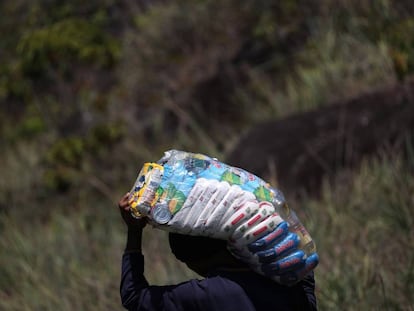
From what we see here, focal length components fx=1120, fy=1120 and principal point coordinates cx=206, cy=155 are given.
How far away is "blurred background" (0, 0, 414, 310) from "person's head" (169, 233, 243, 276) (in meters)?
1.64

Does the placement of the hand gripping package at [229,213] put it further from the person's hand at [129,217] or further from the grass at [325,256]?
the grass at [325,256]

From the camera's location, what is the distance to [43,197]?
12305 millimetres

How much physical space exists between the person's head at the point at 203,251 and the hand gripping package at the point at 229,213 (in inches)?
4.1

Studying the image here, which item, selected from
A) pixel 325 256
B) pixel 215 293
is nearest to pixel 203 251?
pixel 215 293

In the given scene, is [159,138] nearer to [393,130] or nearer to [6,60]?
[393,130]

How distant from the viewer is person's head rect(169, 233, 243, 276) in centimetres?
368

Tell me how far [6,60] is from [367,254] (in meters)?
11.5

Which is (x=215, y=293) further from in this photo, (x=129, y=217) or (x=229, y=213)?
(x=129, y=217)

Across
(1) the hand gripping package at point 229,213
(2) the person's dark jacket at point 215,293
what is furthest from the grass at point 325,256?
(1) the hand gripping package at point 229,213

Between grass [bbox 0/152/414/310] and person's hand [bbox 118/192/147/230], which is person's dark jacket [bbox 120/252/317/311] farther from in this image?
grass [bbox 0/152/414/310]

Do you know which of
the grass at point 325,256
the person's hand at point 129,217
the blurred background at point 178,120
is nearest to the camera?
the person's hand at point 129,217

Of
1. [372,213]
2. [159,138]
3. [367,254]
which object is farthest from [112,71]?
[367,254]

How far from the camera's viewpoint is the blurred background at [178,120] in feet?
21.7

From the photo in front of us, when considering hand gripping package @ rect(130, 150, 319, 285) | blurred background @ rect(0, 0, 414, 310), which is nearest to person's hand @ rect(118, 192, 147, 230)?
hand gripping package @ rect(130, 150, 319, 285)
